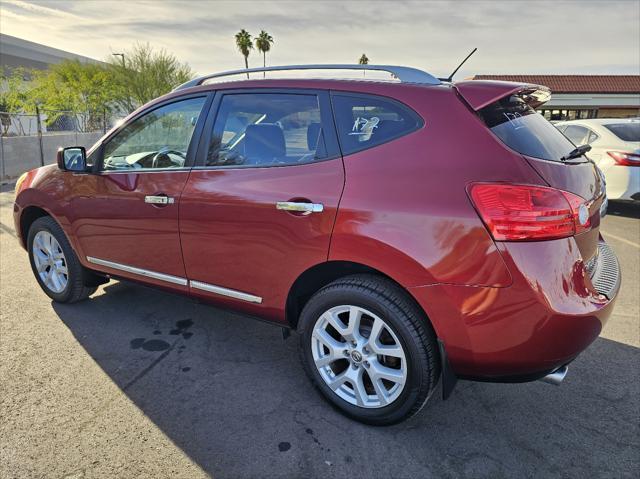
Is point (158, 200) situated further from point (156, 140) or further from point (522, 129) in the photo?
point (522, 129)

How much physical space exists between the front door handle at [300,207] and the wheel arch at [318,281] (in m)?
0.29

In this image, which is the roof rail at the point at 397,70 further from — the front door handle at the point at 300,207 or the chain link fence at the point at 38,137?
the chain link fence at the point at 38,137

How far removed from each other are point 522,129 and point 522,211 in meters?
0.57

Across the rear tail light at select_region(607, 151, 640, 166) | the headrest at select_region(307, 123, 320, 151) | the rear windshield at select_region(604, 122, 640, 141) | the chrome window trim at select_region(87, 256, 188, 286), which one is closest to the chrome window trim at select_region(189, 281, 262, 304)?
the chrome window trim at select_region(87, 256, 188, 286)

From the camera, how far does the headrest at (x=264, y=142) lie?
2.74m

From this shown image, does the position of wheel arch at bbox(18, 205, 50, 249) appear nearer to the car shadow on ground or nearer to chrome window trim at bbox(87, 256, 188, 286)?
chrome window trim at bbox(87, 256, 188, 286)

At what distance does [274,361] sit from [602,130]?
7.31 m

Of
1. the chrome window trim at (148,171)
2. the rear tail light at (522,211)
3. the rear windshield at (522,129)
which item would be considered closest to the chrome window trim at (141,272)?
the chrome window trim at (148,171)

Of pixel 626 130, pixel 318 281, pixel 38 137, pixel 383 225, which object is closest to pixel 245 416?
pixel 318 281

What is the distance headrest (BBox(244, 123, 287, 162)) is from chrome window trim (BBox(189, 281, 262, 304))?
830 millimetres

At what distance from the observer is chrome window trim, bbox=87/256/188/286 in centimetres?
321

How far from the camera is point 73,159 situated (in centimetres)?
360

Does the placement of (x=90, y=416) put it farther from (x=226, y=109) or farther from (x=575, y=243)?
(x=575, y=243)

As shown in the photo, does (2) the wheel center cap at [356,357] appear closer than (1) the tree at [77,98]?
Yes
